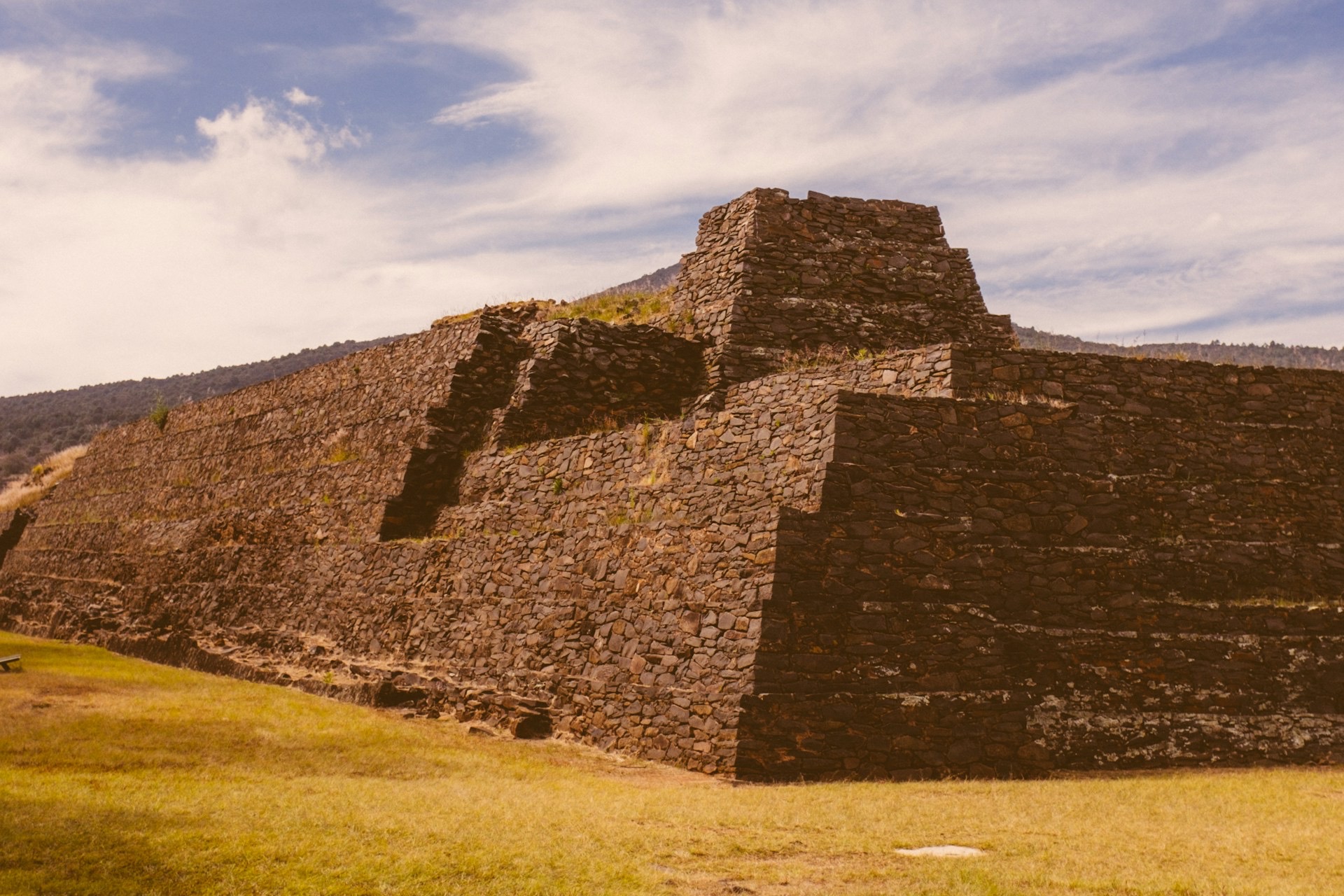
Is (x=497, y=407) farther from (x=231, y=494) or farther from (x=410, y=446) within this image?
(x=231, y=494)

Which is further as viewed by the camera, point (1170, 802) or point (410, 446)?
point (410, 446)

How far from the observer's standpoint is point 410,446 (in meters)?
21.7

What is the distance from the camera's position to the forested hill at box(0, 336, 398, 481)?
7500 centimetres

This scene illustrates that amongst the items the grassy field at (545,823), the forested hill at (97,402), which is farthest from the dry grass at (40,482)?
the grassy field at (545,823)

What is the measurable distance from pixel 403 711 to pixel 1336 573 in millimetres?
14163

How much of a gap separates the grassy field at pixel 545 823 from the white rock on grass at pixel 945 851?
0.40 feet

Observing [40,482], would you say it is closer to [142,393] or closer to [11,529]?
[11,529]

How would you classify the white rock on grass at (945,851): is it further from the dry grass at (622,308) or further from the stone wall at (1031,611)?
the dry grass at (622,308)

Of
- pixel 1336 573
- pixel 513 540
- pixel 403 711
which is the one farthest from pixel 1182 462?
pixel 403 711

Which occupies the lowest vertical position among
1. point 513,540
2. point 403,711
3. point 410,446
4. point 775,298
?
point 403,711

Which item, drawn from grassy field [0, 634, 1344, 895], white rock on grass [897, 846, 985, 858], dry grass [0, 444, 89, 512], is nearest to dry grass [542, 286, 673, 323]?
grassy field [0, 634, 1344, 895]

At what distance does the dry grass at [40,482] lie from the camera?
46.4m

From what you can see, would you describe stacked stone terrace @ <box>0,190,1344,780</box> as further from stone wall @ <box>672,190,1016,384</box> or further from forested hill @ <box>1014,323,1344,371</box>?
forested hill @ <box>1014,323,1344,371</box>

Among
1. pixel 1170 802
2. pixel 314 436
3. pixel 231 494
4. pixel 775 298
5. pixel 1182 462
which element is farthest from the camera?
pixel 231 494
